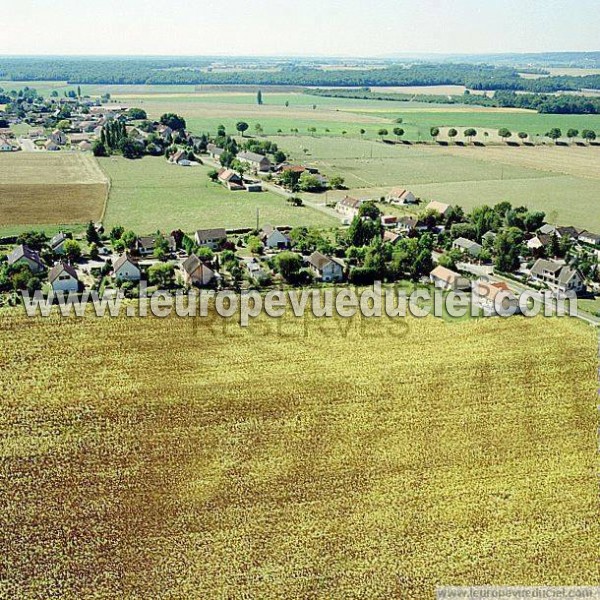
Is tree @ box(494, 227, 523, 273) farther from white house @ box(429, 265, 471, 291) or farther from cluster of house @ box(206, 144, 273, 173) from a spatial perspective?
cluster of house @ box(206, 144, 273, 173)

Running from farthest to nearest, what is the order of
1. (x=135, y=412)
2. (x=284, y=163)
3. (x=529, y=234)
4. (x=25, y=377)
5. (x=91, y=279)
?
1. (x=284, y=163)
2. (x=529, y=234)
3. (x=91, y=279)
4. (x=25, y=377)
5. (x=135, y=412)

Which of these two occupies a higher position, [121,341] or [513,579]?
[121,341]

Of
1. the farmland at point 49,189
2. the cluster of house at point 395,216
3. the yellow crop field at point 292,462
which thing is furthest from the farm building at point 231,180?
the yellow crop field at point 292,462

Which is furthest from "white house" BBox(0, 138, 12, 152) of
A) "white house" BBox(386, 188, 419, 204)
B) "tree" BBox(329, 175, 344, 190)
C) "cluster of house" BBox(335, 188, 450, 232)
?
"white house" BBox(386, 188, 419, 204)

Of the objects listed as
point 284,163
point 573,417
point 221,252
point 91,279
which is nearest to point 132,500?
point 573,417

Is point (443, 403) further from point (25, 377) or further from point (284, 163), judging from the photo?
point (284, 163)
